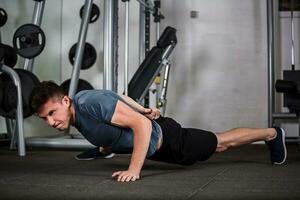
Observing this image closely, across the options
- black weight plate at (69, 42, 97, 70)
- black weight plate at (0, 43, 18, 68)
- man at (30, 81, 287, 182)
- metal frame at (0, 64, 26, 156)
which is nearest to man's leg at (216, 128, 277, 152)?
man at (30, 81, 287, 182)

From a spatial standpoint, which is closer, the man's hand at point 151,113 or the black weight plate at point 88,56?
the man's hand at point 151,113

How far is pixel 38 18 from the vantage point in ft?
12.1

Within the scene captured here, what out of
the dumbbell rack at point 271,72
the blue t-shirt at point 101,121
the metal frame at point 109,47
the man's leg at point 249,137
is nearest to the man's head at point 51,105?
the blue t-shirt at point 101,121

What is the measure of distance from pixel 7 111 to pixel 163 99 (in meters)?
1.22

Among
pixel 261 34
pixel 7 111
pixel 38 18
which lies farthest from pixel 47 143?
pixel 261 34

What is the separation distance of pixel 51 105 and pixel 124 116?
29 cm

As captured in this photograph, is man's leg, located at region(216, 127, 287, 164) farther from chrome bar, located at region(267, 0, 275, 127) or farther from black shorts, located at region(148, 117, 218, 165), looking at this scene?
chrome bar, located at region(267, 0, 275, 127)

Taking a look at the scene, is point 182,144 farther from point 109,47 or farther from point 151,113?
point 109,47

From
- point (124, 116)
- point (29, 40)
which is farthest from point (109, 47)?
point (124, 116)

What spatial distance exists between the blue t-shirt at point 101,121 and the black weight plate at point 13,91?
1440 mm

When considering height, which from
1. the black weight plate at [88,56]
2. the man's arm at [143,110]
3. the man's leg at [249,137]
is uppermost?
the black weight plate at [88,56]

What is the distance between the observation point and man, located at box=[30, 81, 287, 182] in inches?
69.2

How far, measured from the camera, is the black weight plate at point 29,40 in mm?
3336

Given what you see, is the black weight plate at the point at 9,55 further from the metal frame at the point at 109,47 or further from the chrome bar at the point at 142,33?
the chrome bar at the point at 142,33
